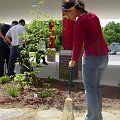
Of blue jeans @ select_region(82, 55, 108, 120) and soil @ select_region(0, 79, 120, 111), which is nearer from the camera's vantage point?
blue jeans @ select_region(82, 55, 108, 120)

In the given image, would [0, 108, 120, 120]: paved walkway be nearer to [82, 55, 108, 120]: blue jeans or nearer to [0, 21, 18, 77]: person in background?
[82, 55, 108, 120]: blue jeans

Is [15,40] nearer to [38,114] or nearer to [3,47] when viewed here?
[3,47]

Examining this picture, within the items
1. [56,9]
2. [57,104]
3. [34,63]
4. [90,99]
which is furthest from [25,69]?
[56,9]

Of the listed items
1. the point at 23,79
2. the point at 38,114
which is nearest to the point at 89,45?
the point at 38,114

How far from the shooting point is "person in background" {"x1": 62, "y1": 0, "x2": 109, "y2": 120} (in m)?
4.73

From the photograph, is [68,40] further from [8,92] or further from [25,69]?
[8,92]

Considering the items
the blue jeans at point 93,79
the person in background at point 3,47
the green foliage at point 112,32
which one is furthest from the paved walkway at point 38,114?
the green foliage at point 112,32

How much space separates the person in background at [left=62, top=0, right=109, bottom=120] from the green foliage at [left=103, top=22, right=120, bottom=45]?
36893mm

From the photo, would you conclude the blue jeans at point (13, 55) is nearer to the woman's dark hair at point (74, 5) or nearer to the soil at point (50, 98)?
the soil at point (50, 98)

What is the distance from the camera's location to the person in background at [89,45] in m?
4.73

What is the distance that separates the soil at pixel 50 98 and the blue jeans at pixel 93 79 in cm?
168

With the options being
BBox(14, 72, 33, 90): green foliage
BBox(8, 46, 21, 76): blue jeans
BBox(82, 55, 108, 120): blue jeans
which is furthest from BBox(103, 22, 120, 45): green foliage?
BBox(82, 55, 108, 120): blue jeans

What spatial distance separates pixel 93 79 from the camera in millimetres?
4910

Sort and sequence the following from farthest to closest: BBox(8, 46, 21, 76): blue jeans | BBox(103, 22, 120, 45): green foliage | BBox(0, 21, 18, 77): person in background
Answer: BBox(103, 22, 120, 45): green foliage
BBox(0, 21, 18, 77): person in background
BBox(8, 46, 21, 76): blue jeans
